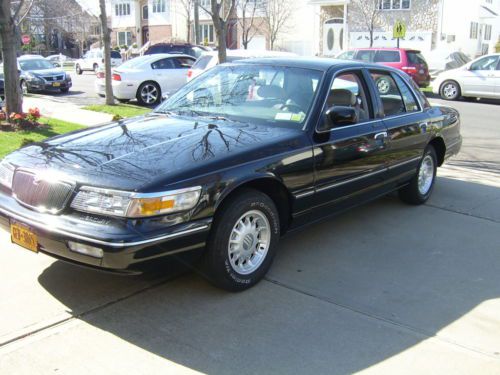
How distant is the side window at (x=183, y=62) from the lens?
17.1 meters

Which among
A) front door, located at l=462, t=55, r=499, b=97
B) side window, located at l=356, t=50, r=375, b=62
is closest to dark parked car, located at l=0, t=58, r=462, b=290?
front door, located at l=462, t=55, r=499, b=97

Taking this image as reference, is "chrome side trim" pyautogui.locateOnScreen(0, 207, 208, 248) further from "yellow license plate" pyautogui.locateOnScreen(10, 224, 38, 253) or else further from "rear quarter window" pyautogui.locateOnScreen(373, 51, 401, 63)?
"rear quarter window" pyautogui.locateOnScreen(373, 51, 401, 63)

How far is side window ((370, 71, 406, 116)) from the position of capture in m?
5.70

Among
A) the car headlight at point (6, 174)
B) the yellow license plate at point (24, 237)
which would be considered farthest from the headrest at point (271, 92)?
the yellow license plate at point (24, 237)

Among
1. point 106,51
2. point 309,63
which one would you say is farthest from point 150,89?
point 309,63

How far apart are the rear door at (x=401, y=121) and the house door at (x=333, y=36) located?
3586 centimetres

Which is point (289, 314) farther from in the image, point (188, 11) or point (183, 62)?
point (188, 11)

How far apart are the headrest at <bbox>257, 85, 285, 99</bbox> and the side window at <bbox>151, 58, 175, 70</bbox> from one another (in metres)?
12.2

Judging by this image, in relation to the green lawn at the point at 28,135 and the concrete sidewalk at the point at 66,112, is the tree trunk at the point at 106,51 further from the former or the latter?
the green lawn at the point at 28,135

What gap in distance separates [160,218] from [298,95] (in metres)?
1.92

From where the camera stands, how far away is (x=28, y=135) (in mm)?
9938

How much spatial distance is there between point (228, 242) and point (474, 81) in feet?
54.2

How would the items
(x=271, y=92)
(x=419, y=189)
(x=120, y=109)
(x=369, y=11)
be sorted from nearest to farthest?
(x=271, y=92), (x=419, y=189), (x=120, y=109), (x=369, y=11)

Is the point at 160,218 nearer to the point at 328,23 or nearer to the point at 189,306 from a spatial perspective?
the point at 189,306
